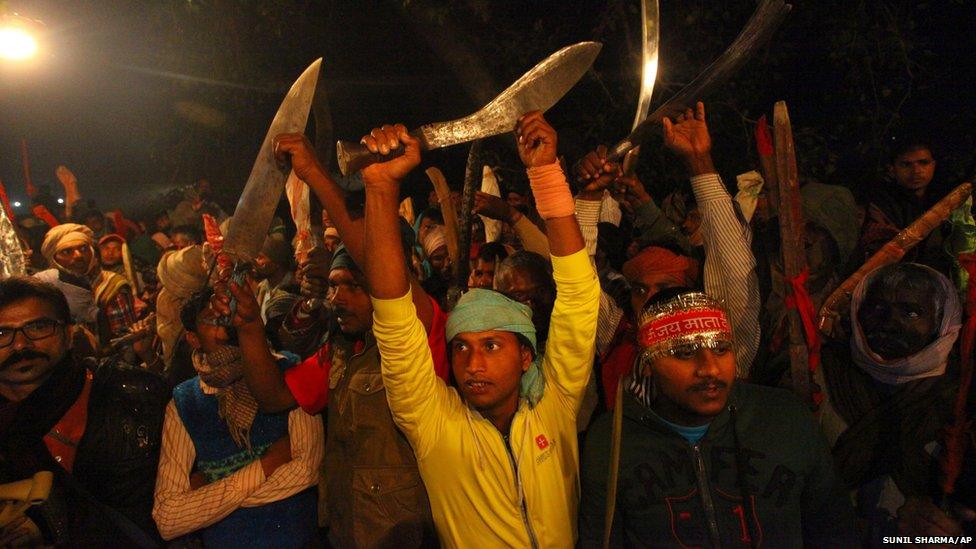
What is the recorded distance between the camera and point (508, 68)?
7059 millimetres

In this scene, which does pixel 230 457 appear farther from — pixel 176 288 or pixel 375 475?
pixel 176 288

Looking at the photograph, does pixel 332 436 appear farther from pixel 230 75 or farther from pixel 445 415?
pixel 230 75

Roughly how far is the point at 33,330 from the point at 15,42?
597 cm

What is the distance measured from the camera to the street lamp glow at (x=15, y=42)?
6.84m

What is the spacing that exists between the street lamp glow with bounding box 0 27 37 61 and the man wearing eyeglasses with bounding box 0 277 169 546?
574cm

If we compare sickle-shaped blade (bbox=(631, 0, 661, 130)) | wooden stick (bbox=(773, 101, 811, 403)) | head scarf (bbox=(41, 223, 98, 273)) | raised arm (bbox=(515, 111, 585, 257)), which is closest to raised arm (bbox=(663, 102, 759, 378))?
wooden stick (bbox=(773, 101, 811, 403))

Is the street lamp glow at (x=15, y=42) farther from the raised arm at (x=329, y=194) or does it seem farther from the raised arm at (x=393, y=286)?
the raised arm at (x=393, y=286)

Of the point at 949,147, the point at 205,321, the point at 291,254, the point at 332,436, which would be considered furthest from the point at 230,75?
the point at 949,147

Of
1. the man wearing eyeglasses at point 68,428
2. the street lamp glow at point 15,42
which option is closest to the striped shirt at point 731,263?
the man wearing eyeglasses at point 68,428

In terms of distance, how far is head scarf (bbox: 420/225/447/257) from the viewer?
504 centimetres

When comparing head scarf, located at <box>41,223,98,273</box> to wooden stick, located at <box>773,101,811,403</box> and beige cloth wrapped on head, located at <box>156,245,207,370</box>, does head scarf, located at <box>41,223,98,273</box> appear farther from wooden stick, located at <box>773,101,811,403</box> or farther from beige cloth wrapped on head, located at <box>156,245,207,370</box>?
wooden stick, located at <box>773,101,811,403</box>

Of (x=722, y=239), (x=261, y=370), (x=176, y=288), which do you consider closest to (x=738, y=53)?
(x=722, y=239)

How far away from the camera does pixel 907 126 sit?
5.93 m

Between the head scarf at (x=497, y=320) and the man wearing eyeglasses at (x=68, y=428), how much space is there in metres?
1.42
